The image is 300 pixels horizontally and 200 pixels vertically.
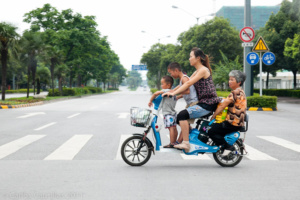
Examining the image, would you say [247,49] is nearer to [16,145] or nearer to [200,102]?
[16,145]

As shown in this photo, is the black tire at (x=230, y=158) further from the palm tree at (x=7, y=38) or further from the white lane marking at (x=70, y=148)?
the palm tree at (x=7, y=38)

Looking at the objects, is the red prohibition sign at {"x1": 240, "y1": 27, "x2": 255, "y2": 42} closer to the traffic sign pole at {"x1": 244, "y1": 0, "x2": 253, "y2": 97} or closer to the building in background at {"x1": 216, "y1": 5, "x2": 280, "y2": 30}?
the traffic sign pole at {"x1": 244, "y1": 0, "x2": 253, "y2": 97}

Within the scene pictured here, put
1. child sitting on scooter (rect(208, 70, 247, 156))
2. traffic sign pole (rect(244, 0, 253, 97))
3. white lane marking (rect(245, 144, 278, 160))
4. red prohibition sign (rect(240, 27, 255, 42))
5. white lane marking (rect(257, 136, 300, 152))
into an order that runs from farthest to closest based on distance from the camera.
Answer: traffic sign pole (rect(244, 0, 253, 97)) → red prohibition sign (rect(240, 27, 255, 42)) → white lane marking (rect(257, 136, 300, 152)) → white lane marking (rect(245, 144, 278, 160)) → child sitting on scooter (rect(208, 70, 247, 156))

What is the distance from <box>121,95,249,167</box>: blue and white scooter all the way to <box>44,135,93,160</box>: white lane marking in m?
1.33

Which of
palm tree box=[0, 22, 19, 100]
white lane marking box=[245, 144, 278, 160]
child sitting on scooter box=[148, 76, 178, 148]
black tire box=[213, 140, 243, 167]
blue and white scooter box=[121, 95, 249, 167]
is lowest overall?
white lane marking box=[245, 144, 278, 160]

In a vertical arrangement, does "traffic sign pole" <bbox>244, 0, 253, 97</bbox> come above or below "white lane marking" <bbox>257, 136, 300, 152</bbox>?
above

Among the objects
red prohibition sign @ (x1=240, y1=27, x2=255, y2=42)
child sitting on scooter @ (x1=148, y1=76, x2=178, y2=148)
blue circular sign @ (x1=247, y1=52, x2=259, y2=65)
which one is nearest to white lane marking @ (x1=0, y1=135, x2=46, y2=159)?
child sitting on scooter @ (x1=148, y1=76, x2=178, y2=148)

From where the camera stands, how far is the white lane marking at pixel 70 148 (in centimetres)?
649

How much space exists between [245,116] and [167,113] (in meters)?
1.16

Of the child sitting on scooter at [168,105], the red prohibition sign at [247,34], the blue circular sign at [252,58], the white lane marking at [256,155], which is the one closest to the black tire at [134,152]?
the child sitting on scooter at [168,105]

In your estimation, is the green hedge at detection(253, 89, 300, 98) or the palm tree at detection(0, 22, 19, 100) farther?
the green hedge at detection(253, 89, 300, 98)

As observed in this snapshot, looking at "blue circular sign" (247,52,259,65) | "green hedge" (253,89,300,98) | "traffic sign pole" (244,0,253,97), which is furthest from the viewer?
"green hedge" (253,89,300,98)

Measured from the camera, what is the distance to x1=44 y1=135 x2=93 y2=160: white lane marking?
649cm

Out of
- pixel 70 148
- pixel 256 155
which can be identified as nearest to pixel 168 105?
pixel 256 155
